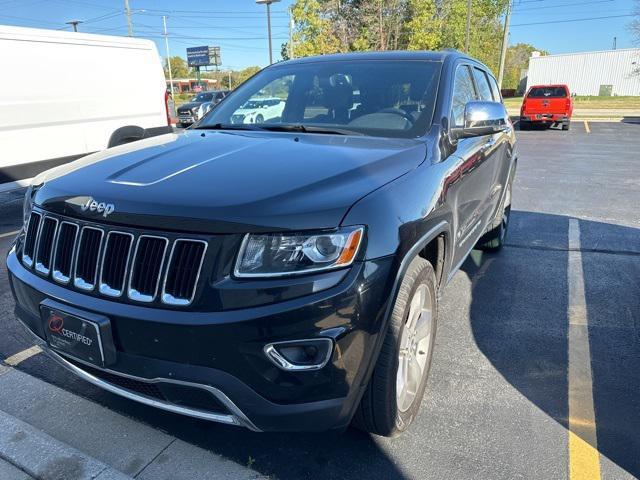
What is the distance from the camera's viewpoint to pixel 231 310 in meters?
1.77

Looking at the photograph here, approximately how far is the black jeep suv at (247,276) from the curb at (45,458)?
401 millimetres

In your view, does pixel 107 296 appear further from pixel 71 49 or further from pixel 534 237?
pixel 71 49

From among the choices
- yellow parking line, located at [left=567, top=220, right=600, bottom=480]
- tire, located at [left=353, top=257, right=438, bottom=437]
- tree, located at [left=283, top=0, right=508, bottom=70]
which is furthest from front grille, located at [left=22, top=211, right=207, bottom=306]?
tree, located at [left=283, top=0, right=508, bottom=70]

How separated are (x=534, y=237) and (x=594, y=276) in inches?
51.6

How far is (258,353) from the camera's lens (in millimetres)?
1765

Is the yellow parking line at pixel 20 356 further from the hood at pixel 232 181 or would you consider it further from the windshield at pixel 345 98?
the windshield at pixel 345 98

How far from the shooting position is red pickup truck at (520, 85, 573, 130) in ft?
64.6

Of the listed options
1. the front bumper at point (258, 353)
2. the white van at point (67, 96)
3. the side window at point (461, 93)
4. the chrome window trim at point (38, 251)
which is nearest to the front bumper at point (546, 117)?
the white van at point (67, 96)

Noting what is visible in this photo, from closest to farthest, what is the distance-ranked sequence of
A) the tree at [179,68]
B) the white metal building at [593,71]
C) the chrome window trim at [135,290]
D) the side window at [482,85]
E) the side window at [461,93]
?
the chrome window trim at [135,290] → the side window at [461,93] → the side window at [482,85] → the white metal building at [593,71] → the tree at [179,68]

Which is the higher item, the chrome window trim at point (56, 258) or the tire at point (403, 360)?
the chrome window trim at point (56, 258)

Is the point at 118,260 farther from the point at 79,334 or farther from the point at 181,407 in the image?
the point at 181,407

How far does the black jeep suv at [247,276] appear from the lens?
1782 millimetres

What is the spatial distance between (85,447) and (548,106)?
2112 centimetres

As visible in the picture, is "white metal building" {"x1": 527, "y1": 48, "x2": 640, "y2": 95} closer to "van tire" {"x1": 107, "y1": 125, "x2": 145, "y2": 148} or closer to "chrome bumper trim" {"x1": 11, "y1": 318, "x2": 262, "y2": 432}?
"van tire" {"x1": 107, "y1": 125, "x2": 145, "y2": 148}
